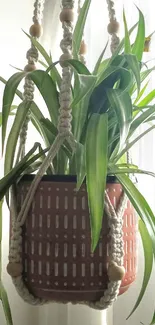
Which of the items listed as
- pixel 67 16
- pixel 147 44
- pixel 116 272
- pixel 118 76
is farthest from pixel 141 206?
pixel 147 44

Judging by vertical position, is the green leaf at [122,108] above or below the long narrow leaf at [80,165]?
above

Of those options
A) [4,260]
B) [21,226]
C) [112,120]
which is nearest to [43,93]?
[112,120]

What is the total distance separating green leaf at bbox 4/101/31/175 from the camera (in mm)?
784

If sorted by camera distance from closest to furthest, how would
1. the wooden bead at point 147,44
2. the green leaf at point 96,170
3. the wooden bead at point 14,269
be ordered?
the green leaf at point 96,170, the wooden bead at point 14,269, the wooden bead at point 147,44

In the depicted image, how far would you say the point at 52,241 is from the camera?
731 millimetres

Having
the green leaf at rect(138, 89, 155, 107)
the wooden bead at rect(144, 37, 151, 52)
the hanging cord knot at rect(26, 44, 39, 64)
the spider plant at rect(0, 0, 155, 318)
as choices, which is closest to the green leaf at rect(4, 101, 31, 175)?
the spider plant at rect(0, 0, 155, 318)

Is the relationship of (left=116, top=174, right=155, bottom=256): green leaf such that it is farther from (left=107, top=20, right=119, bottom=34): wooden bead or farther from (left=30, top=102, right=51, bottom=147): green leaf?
(left=107, top=20, right=119, bottom=34): wooden bead

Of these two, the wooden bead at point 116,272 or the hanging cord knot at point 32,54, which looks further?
the hanging cord knot at point 32,54

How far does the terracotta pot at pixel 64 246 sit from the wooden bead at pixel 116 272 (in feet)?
0.07

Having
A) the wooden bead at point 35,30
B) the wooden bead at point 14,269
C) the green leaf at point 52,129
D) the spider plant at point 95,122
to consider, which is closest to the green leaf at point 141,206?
the spider plant at point 95,122

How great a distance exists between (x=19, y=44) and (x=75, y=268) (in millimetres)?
781

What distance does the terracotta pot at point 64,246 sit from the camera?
0.72 meters

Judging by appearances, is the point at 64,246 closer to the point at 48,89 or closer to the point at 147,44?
the point at 48,89

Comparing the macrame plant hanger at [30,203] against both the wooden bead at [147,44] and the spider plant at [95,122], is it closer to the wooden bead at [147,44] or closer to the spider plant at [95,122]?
the spider plant at [95,122]
